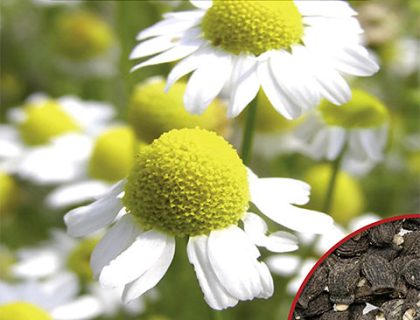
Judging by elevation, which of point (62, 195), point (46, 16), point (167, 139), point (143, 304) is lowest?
point (143, 304)

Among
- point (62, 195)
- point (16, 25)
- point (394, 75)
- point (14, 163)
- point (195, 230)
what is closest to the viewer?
point (195, 230)

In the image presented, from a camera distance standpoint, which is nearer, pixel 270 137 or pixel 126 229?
pixel 126 229

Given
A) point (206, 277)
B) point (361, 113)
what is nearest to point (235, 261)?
point (206, 277)

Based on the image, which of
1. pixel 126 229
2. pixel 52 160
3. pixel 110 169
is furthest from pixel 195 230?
→ pixel 52 160

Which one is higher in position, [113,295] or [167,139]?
[167,139]

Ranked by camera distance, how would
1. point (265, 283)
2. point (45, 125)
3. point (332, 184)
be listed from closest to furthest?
point (265, 283) → point (332, 184) → point (45, 125)

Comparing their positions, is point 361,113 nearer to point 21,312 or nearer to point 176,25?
point 176,25

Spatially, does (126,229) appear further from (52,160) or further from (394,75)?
(394,75)
